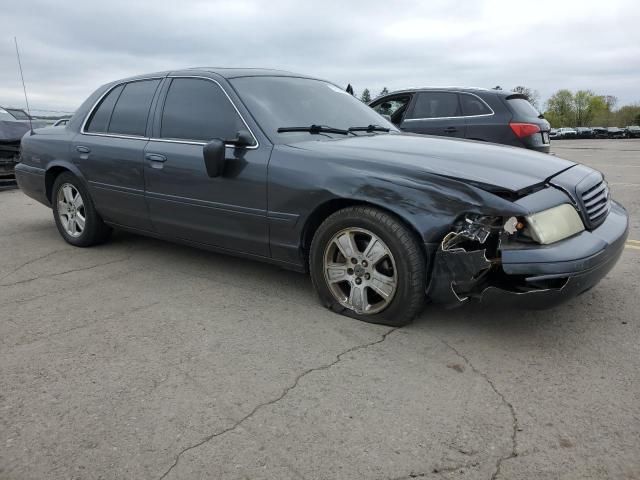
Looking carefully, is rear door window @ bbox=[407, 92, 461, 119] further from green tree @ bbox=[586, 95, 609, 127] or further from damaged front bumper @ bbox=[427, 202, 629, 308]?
green tree @ bbox=[586, 95, 609, 127]

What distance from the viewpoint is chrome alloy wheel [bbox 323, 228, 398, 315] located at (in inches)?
125

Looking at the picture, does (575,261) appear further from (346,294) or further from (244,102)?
(244,102)

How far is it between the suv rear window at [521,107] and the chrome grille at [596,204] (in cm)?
415

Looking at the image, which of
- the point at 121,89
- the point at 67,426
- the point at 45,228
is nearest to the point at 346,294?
the point at 67,426

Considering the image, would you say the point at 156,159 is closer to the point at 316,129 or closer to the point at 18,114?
the point at 316,129

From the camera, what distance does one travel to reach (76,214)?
519 cm

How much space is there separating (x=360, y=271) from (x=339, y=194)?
0.48 meters

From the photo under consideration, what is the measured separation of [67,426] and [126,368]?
0.52 metres

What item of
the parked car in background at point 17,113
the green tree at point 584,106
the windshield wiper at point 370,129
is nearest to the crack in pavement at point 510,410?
the windshield wiper at point 370,129

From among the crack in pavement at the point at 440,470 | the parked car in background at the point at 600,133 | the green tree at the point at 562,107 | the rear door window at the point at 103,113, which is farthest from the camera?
the green tree at the point at 562,107

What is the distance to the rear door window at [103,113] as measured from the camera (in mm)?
4863

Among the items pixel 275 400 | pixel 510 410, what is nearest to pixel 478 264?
pixel 510 410

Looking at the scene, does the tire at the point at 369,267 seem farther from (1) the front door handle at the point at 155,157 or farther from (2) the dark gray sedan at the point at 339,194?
(1) the front door handle at the point at 155,157

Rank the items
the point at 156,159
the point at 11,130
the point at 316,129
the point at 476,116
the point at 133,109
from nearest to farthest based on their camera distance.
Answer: the point at 316,129, the point at 156,159, the point at 133,109, the point at 476,116, the point at 11,130
